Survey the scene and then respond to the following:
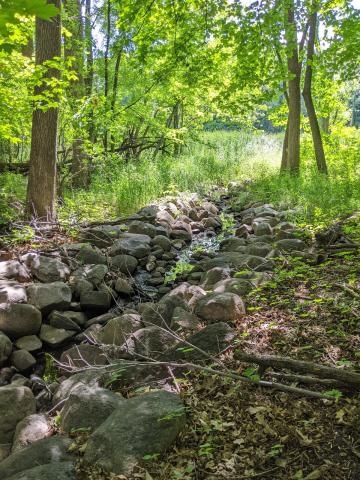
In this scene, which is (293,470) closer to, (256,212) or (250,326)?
(250,326)

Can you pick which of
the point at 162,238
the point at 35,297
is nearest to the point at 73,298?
the point at 35,297

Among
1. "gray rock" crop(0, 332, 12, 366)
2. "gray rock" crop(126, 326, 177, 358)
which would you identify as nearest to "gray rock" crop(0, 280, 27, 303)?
"gray rock" crop(0, 332, 12, 366)

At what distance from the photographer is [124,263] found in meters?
6.36

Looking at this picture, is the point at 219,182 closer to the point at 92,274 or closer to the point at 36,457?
the point at 92,274

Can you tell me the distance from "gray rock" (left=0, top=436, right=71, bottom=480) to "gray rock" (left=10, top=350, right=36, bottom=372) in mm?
1977

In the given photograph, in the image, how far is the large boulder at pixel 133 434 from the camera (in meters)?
2.16

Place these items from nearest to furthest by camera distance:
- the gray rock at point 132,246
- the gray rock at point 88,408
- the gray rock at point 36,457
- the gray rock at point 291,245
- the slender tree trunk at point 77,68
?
the gray rock at point 36,457 → the gray rock at point 88,408 → the gray rock at point 291,245 → the gray rock at point 132,246 → the slender tree trunk at point 77,68

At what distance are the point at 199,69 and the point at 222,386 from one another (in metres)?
5.61

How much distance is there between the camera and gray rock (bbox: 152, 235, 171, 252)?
7441mm

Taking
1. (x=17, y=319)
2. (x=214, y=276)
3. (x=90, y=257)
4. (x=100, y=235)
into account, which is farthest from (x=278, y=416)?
Answer: (x=100, y=235)

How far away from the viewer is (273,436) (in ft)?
7.48

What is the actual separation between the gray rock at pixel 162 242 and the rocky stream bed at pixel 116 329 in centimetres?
2

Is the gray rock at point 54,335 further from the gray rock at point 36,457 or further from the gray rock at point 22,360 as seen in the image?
the gray rock at point 36,457

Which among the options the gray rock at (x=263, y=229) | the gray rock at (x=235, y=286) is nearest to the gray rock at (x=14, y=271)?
the gray rock at (x=235, y=286)
